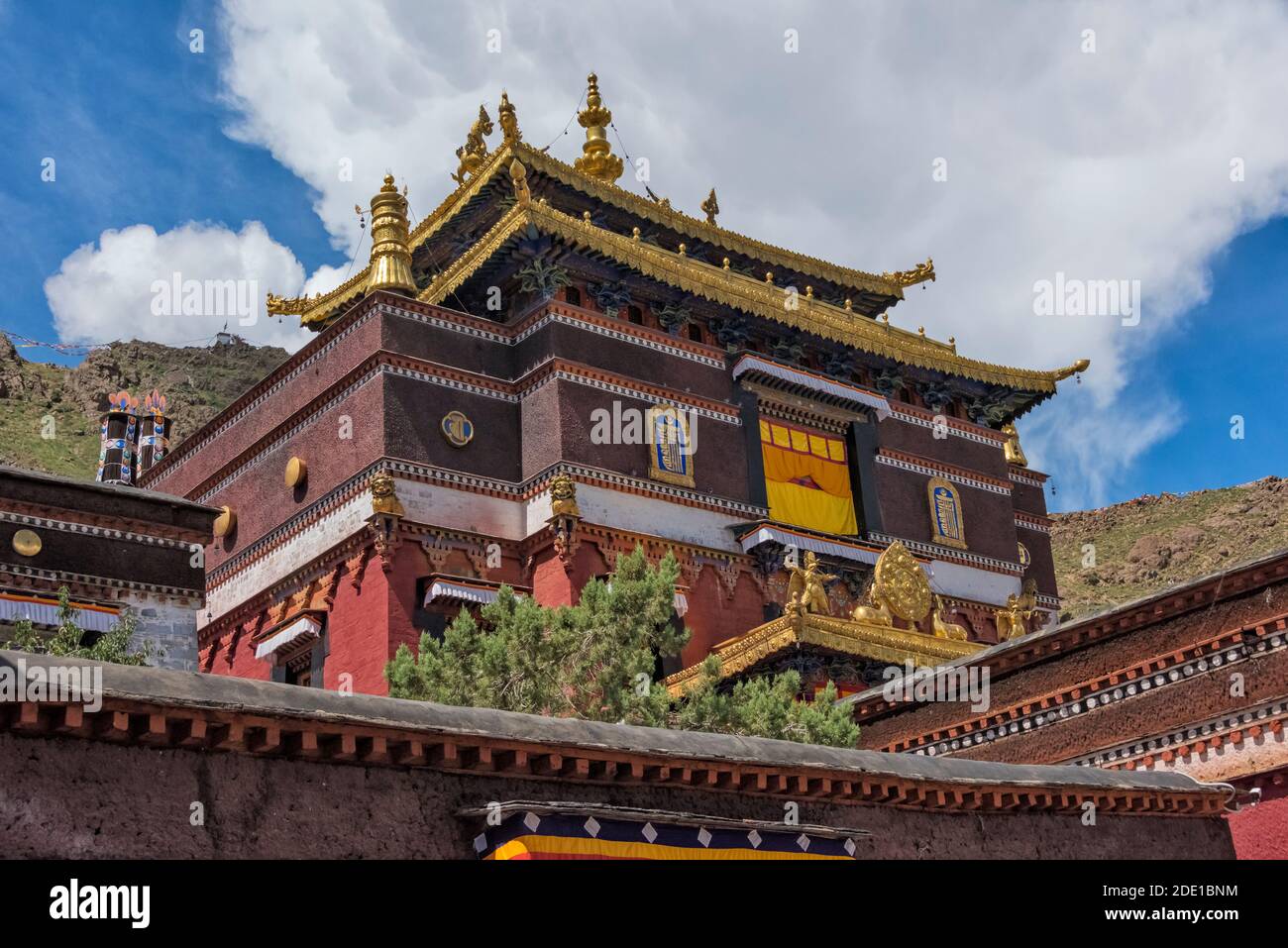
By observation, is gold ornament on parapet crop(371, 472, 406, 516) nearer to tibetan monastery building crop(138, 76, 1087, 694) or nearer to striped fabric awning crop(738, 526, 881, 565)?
tibetan monastery building crop(138, 76, 1087, 694)

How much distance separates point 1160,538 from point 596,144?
5081 centimetres

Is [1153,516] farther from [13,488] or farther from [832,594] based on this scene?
[13,488]

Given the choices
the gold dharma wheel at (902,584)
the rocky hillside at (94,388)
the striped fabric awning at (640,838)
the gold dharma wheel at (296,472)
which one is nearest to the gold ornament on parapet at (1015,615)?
the gold dharma wheel at (902,584)

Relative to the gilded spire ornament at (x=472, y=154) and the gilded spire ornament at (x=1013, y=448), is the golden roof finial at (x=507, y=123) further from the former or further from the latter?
the gilded spire ornament at (x=1013, y=448)

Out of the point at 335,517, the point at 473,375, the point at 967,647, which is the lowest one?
the point at 967,647

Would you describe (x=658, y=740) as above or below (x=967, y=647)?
below

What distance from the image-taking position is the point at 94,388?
75.1 m

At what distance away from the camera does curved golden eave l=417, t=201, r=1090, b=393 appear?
1259 inches

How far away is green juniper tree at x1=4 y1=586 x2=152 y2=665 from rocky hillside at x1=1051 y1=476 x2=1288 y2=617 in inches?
2259

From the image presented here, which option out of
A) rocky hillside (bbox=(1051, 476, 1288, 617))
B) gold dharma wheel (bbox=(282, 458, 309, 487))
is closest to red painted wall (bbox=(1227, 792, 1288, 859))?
gold dharma wheel (bbox=(282, 458, 309, 487))
